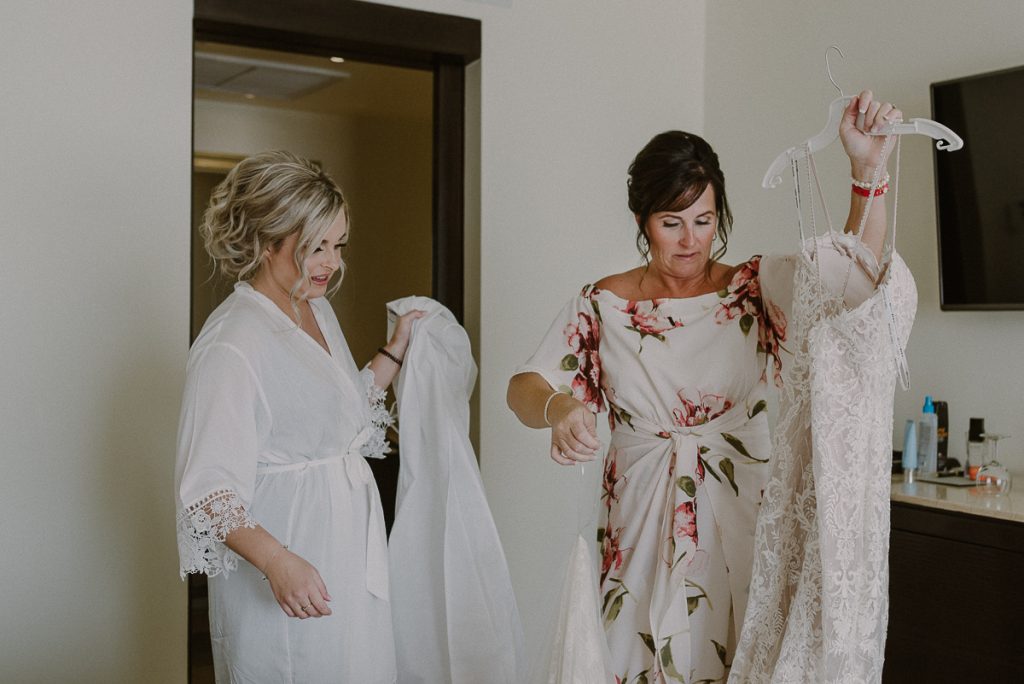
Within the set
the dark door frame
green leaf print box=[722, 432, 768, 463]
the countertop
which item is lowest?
the countertop

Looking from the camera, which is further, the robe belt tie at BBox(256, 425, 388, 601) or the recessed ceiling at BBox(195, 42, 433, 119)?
the recessed ceiling at BBox(195, 42, 433, 119)

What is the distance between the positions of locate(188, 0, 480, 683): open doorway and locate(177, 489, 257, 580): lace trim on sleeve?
105 centimetres

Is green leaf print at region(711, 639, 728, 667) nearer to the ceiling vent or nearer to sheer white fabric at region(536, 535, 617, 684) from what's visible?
sheer white fabric at region(536, 535, 617, 684)

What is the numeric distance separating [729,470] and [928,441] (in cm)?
122

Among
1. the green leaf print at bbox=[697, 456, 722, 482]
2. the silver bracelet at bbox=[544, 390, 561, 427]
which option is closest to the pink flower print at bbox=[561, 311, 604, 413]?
the silver bracelet at bbox=[544, 390, 561, 427]

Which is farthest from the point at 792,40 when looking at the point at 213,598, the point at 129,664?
the point at 129,664

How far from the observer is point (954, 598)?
2.36 metres

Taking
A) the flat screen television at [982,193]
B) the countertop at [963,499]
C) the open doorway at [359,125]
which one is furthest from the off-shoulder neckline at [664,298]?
the open doorway at [359,125]

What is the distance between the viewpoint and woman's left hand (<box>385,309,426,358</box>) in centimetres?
234

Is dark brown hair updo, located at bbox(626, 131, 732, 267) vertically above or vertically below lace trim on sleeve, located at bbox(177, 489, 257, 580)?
above

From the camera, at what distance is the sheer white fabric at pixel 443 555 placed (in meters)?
2.23

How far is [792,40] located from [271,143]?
1.86m

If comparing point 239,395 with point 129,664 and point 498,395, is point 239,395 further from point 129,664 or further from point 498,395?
point 498,395

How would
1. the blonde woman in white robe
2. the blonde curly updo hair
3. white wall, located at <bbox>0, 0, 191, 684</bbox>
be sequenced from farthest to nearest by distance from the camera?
1. white wall, located at <bbox>0, 0, 191, 684</bbox>
2. the blonde curly updo hair
3. the blonde woman in white robe
